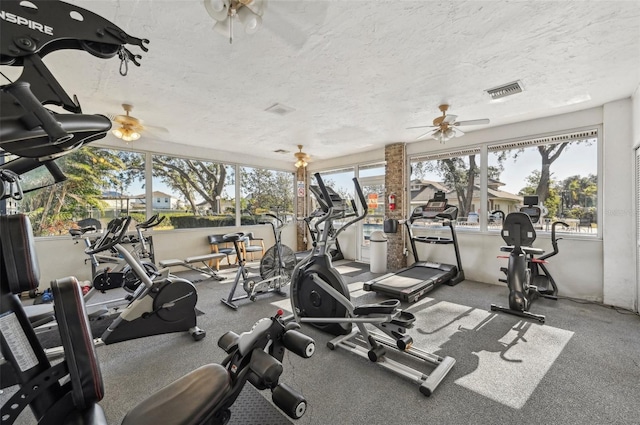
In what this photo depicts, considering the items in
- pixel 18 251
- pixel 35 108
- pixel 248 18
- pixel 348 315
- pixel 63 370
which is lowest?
pixel 348 315

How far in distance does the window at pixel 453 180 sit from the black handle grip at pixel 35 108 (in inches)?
219

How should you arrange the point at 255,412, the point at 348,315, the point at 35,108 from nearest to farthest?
the point at 35,108 < the point at 255,412 < the point at 348,315

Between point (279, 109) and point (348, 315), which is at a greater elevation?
point (279, 109)

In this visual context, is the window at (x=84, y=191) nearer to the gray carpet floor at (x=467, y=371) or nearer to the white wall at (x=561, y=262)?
the gray carpet floor at (x=467, y=371)

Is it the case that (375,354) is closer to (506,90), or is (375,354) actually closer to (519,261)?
(519,261)

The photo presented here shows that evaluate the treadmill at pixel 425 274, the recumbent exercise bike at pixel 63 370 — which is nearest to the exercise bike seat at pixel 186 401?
the recumbent exercise bike at pixel 63 370

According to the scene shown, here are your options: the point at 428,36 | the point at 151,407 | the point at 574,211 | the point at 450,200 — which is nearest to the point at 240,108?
the point at 428,36

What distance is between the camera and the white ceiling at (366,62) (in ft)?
6.57

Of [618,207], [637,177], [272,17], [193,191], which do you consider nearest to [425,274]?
[618,207]

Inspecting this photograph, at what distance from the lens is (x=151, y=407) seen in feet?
3.45

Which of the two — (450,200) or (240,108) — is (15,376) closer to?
(240,108)

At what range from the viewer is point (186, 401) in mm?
1064

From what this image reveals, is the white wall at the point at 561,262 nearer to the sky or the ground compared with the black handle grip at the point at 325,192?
nearer to the ground

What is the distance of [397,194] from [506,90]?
9.43 ft
